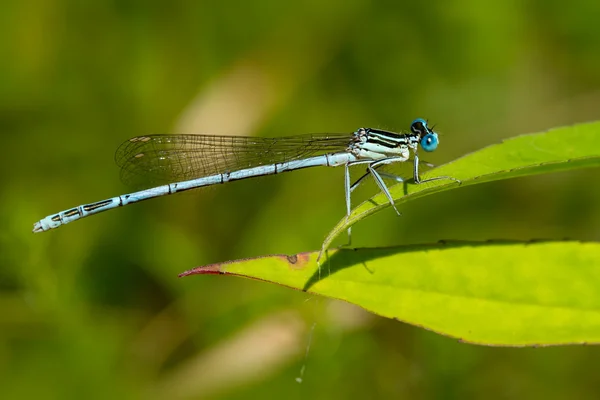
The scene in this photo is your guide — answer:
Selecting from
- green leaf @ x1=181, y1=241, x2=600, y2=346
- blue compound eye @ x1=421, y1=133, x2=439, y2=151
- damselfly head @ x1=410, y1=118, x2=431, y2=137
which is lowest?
green leaf @ x1=181, y1=241, x2=600, y2=346

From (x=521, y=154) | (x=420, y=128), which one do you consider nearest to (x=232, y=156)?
(x=420, y=128)

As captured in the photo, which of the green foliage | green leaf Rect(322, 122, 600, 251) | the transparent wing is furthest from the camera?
the transparent wing

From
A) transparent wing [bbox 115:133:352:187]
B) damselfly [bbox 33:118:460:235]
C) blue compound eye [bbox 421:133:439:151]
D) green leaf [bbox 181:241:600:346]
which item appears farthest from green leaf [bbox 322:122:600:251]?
transparent wing [bbox 115:133:352:187]

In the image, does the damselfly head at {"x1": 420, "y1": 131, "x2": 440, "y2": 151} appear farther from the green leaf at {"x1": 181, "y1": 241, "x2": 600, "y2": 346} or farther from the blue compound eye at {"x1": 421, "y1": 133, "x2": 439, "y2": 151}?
the green leaf at {"x1": 181, "y1": 241, "x2": 600, "y2": 346}

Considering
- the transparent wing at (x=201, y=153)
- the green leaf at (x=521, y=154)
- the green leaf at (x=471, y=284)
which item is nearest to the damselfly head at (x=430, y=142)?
the transparent wing at (x=201, y=153)

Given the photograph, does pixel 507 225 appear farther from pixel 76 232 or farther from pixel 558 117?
pixel 76 232

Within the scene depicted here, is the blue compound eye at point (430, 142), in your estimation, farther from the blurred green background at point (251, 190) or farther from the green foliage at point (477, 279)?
the green foliage at point (477, 279)

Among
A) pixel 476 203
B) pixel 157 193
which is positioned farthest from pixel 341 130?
pixel 157 193
